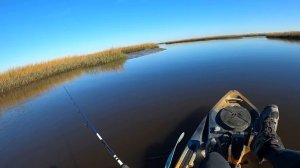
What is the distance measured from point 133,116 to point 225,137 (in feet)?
18.0

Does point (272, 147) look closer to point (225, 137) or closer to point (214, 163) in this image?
point (214, 163)

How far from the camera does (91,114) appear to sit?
36.6 feet

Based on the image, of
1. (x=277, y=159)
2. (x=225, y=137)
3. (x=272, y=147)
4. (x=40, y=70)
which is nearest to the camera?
(x=277, y=159)

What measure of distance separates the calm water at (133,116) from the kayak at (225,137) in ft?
4.11

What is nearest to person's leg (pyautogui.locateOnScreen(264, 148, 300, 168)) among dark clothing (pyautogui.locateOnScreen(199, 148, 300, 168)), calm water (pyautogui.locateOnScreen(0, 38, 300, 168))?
dark clothing (pyautogui.locateOnScreen(199, 148, 300, 168))

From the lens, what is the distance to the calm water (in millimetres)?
7156

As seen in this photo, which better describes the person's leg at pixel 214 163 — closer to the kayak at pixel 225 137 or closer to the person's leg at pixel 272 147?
the person's leg at pixel 272 147

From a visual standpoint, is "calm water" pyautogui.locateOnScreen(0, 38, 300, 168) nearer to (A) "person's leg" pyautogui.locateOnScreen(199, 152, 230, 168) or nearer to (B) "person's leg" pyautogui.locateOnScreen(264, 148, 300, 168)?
(A) "person's leg" pyautogui.locateOnScreen(199, 152, 230, 168)

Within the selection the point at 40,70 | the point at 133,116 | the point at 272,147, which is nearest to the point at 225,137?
the point at 272,147

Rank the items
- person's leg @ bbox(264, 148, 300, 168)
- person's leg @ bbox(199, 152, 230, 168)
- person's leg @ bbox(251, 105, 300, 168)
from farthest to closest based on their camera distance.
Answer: person's leg @ bbox(199, 152, 230, 168), person's leg @ bbox(251, 105, 300, 168), person's leg @ bbox(264, 148, 300, 168)

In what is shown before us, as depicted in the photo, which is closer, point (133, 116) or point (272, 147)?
point (272, 147)

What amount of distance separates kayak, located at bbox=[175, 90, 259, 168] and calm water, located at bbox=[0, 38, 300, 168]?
1.25 m

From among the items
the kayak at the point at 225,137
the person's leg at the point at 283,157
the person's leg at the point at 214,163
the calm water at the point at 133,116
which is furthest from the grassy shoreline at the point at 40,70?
the person's leg at the point at 283,157

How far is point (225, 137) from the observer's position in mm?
4898
